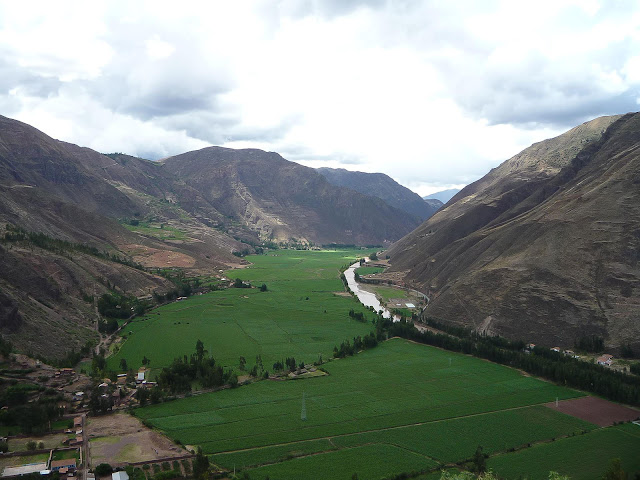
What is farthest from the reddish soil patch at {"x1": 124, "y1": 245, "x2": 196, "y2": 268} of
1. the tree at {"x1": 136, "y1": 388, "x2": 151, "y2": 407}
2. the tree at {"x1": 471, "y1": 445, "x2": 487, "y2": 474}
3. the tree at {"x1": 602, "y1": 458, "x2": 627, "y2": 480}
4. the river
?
the tree at {"x1": 602, "y1": 458, "x2": 627, "y2": 480}

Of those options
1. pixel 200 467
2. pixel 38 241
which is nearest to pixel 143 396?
pixel 200 467

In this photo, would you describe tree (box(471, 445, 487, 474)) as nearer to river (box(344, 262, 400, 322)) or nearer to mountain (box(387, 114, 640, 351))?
mountain (box(387, 114, 640, 351))

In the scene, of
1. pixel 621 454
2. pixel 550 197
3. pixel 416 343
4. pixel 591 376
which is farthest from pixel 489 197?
pixel 621 454

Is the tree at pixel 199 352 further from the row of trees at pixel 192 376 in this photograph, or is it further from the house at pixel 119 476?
the house at pixel 119 476

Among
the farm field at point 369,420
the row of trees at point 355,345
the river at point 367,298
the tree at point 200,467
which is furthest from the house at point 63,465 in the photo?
the river at point 367,298

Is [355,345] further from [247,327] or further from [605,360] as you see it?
[605,360]

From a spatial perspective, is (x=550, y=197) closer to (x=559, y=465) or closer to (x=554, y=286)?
(x=554, y=286)
